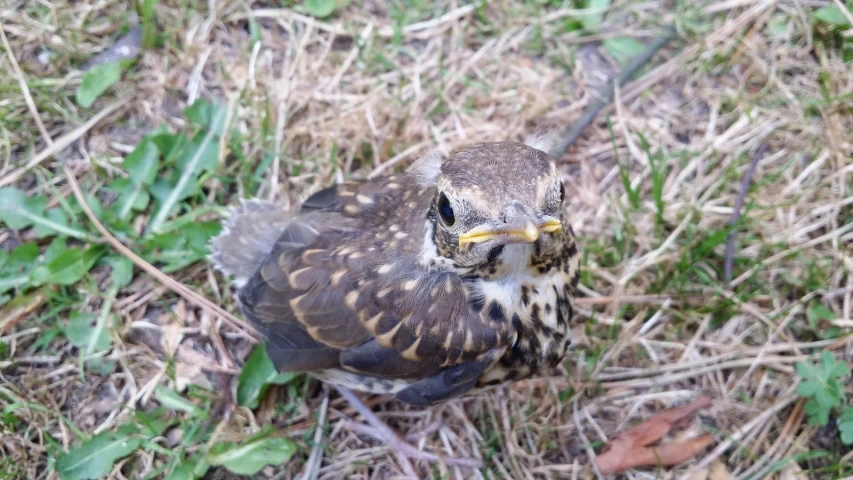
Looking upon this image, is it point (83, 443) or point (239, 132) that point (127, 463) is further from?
point (239, 132)

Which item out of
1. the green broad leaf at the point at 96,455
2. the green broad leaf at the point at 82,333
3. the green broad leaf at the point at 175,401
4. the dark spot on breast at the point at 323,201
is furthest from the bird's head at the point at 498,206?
the green broad leaf at the point at 82,333

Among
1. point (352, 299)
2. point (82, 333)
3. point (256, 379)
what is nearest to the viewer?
point (352, 299)

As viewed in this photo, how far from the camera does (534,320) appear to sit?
231 centimetres

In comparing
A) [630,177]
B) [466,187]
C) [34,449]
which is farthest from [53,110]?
[630,177]

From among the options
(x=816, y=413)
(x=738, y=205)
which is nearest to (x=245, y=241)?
(x=738, y=205)

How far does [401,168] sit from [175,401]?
59.1 inches

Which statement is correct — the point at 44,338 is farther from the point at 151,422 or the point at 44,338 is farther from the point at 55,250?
the point at 151,422

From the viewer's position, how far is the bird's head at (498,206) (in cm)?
185

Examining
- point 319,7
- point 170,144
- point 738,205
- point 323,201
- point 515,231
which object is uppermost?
point 515,231

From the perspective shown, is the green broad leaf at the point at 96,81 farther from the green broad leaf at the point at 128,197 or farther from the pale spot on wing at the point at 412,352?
the pale spot on wing at the point at 412,352

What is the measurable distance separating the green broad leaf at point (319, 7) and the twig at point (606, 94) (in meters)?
1.50

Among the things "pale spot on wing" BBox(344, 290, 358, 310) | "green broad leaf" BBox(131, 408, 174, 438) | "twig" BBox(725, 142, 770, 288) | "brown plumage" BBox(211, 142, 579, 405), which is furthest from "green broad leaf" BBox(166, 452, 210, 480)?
"twig" BBox(725, 142, 770, 288)

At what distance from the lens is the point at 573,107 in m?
3.55

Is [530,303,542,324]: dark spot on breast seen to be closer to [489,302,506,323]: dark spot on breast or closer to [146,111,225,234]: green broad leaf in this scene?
[489,302,506,323]: dark spot on breast
